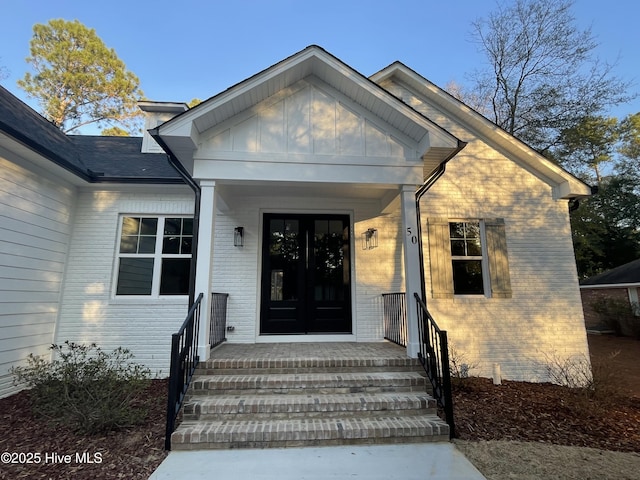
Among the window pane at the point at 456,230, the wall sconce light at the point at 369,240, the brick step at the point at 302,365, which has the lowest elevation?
the brick step at the point at 302,365

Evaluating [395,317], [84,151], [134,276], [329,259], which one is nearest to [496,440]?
[395,317]

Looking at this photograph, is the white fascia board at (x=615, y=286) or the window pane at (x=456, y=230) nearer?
the window pane at (x=456, y=230)

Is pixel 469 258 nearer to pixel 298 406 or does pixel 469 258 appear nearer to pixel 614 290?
pixel 298 406

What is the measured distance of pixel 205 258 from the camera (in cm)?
439

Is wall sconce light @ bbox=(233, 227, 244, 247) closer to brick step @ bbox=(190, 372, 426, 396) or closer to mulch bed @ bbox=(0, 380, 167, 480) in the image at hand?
brick step @ bbox=(190, 372, 426, 396)

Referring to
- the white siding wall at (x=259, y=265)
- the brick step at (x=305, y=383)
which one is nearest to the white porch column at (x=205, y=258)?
the brick step at (x=305, y=383)

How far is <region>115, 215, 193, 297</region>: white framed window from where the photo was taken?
6.08 metres

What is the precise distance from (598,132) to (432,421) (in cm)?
1496

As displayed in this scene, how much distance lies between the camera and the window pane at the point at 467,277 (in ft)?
20.9

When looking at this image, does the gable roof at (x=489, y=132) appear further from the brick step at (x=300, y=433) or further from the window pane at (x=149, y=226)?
the brick step at (x=300, y=433)

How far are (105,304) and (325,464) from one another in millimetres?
4935

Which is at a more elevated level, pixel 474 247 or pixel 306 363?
pixel 474 247

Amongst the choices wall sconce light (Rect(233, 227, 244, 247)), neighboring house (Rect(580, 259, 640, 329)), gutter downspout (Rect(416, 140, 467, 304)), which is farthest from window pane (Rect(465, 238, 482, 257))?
neighboring house (Rect(580, 259, 640, 329))

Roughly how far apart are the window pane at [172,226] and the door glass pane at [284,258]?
1.78m
